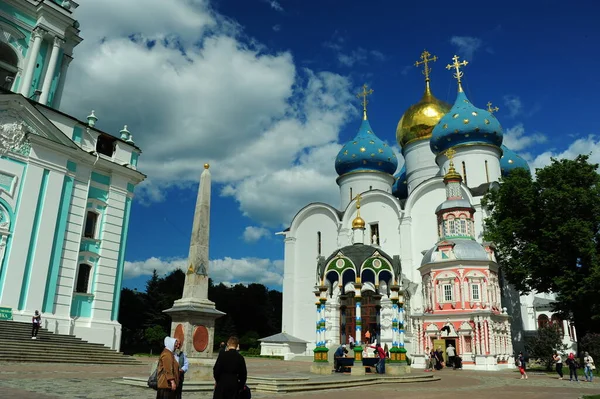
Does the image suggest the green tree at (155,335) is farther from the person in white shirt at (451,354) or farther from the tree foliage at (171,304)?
the person in white shirt at (451,354)

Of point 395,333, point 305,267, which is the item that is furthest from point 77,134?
point 305,267

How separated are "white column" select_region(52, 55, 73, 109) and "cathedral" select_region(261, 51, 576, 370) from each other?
15489 mm

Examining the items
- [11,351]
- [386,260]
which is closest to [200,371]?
[11,351]

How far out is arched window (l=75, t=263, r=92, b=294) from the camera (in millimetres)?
20191

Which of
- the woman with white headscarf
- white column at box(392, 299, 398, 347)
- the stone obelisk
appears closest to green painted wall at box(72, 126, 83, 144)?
the stone obelisk

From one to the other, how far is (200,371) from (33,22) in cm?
2004

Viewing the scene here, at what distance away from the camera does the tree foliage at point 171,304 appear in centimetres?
4256

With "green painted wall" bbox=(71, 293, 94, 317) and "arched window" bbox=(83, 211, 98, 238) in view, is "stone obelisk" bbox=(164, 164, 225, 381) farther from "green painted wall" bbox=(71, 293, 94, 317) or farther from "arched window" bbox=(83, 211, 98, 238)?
"arched window" bbox=(83, 211, 98, 238)

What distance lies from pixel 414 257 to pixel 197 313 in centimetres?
2466

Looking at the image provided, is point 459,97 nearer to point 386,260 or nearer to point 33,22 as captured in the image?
point 386,260

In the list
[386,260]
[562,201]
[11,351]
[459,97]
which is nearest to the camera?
[11,351]

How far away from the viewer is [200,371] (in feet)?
34.0

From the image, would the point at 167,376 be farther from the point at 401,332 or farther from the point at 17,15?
the point at 17,15

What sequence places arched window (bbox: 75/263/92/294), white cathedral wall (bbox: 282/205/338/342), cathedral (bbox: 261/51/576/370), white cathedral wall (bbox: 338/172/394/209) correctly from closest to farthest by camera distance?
arched window (bbox: 75/263/92/294), cathedral (bbox: 261/51/576/370), white cathedral wall (bbox: 282/205/338/342), white cathedral wall (bbox: 338/172/394/209)
